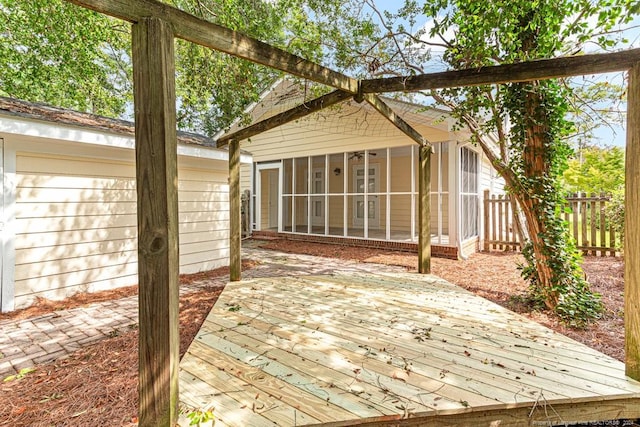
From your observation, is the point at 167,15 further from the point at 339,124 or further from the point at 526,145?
the point at 339,124

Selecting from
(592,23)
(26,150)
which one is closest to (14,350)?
(26,150)

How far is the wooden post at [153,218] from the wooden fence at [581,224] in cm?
685

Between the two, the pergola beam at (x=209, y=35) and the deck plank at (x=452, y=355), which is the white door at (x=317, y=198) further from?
the pergola beam at (x=209, y=35)

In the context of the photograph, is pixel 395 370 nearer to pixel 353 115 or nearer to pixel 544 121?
pixel 544 121

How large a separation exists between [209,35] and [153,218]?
1125mm

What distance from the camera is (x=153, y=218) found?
5.00 feet

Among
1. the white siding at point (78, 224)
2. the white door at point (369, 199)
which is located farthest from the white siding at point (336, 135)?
the white siding at point (78, 224)

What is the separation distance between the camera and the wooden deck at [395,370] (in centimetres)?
171

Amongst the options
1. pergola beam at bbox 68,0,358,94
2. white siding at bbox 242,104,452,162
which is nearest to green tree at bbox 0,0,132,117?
white siding at bbox 242,104,452,162

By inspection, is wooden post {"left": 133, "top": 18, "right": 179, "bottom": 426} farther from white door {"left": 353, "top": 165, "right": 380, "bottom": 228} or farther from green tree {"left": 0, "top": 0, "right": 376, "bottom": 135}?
white door {"left": 353, "top": 165, "right": 380, "bottom": 228}

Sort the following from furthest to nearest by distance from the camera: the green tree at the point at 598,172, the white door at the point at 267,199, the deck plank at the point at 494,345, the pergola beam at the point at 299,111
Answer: the green tree at the point at 598,172 < the white door at the point at 267,199 < the pergola beam at the point at 299,111 < the deck plank at the point at 494,345

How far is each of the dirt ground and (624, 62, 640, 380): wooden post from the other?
3.03 feet

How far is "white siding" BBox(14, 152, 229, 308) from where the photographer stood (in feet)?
13.3

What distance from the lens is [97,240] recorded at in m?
4.74
